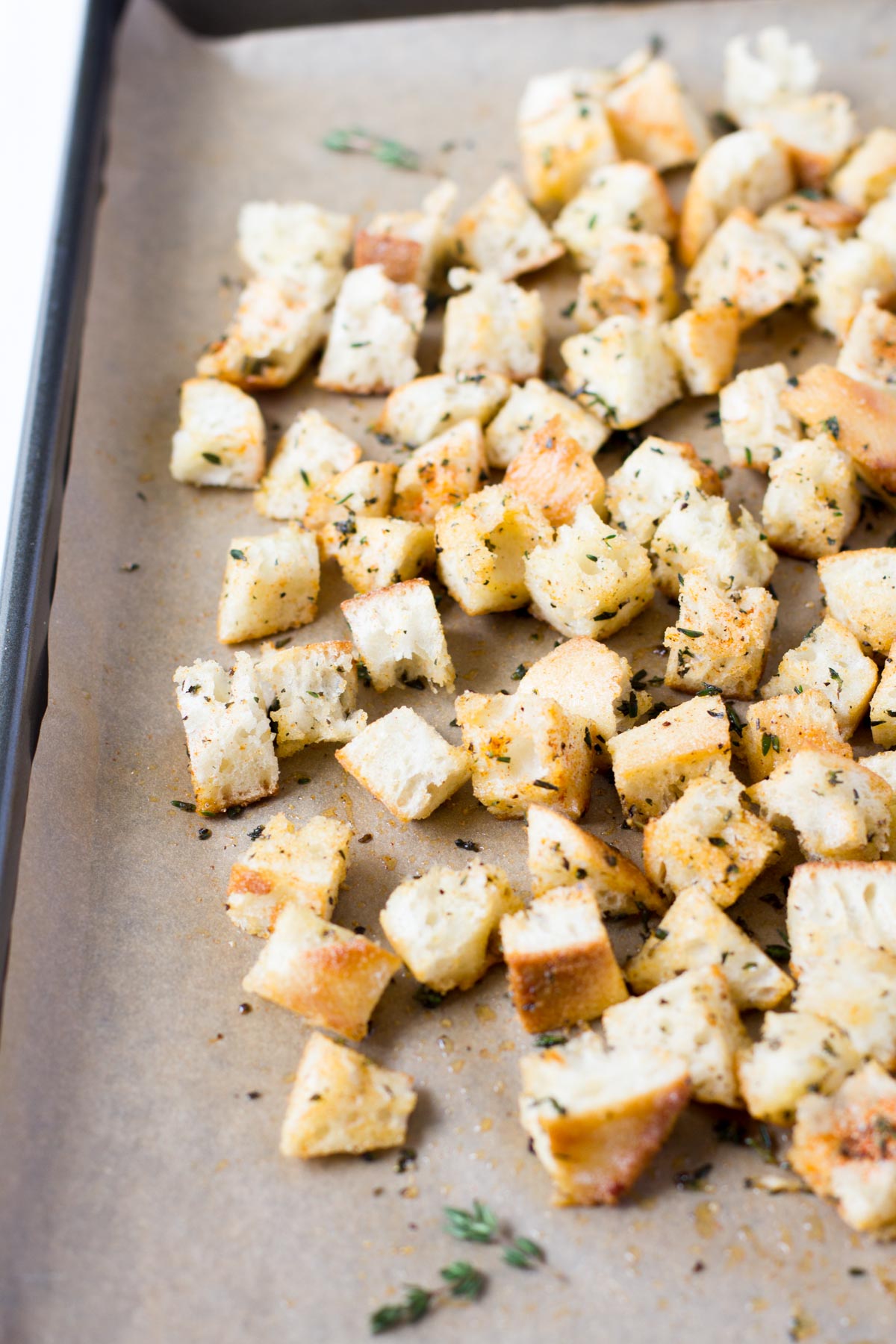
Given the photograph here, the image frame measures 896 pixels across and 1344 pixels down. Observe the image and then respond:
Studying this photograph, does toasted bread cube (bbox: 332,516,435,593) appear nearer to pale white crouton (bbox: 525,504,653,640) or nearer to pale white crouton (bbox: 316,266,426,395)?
pale white crouton (bbox: 525,504,653,640)

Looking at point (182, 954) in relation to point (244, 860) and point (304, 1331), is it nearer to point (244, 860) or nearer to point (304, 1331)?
point (244, 860)

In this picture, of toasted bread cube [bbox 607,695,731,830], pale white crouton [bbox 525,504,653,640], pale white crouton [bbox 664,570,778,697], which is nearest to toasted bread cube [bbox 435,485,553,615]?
pale white crouton [bbox 525,504,653,640]

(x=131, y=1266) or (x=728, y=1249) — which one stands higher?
(x=728, y=1249)

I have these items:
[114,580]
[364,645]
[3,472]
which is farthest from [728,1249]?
[3,472]

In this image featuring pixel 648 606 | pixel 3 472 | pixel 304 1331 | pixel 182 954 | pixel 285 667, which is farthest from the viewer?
pixel 3 472

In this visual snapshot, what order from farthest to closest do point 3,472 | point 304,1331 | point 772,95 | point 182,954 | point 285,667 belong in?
point 772,95, point 3,472, point 285,667, point 182,954, point 304,1331
